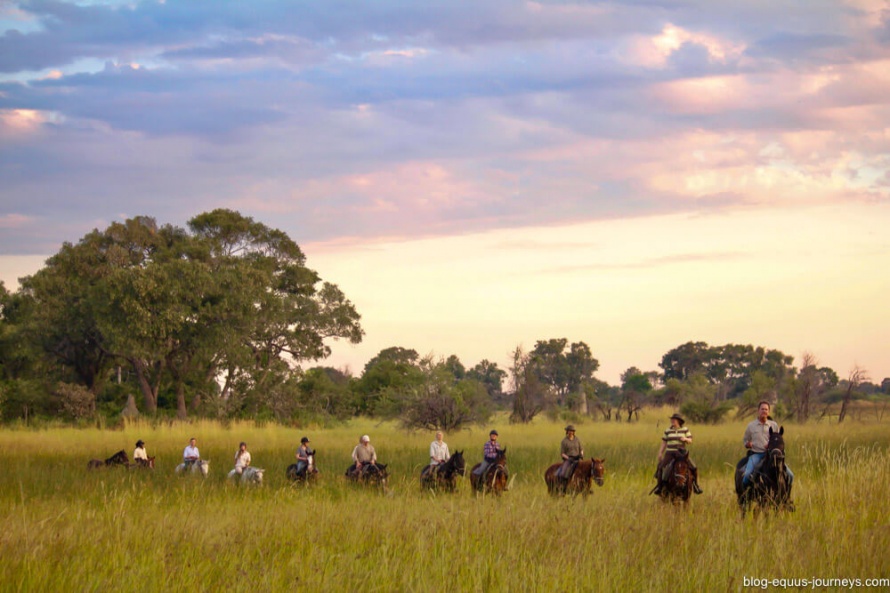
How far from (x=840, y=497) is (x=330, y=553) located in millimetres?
7392

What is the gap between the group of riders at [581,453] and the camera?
12.8m

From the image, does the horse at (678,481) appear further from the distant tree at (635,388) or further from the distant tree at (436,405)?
the distant tree at (635,388)

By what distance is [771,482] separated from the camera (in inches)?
482

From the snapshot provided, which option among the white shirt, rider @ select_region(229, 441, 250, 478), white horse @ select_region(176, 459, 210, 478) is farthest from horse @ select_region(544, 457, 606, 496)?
white horse @ select_region(176, 459, 210, 478)

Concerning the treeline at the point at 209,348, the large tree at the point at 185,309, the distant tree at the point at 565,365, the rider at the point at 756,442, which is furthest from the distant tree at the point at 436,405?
the distant tree at the point at 565,365

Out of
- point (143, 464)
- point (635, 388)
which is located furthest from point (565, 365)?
point (143, 464)

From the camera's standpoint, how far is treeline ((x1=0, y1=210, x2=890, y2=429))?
134 feet

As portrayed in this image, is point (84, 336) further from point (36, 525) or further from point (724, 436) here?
point (36, 525)

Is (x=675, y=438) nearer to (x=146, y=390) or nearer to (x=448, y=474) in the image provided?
(x=448, y=474)

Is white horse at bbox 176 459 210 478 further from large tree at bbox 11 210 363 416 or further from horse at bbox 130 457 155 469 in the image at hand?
large tree at bbox 11 210 363 416

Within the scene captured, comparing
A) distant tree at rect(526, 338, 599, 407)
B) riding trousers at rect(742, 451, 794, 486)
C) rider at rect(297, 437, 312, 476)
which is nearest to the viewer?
riding trousers at rect(742, 451, 794, 486)

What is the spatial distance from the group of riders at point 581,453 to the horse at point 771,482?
5.1 inches

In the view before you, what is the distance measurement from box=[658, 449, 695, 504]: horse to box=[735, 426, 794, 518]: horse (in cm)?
109

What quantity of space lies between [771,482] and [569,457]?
4.52 m
